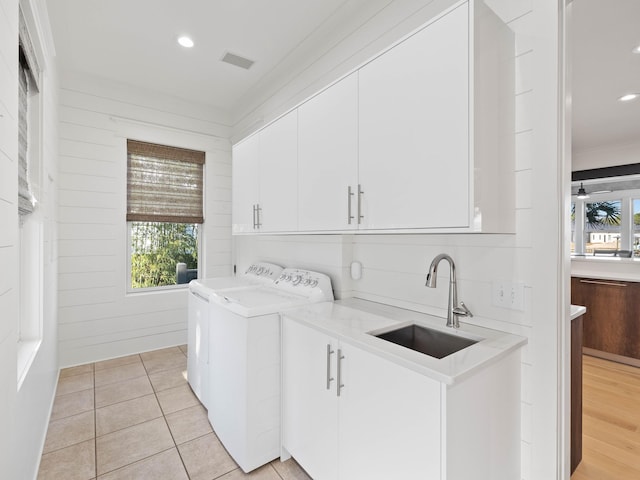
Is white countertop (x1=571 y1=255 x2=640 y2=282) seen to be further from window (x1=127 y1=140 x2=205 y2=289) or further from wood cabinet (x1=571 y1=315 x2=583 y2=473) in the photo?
window (x1=127 y1=140 x2=205 y2=289)

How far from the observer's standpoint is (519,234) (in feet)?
4.60

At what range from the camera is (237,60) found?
2916 mm

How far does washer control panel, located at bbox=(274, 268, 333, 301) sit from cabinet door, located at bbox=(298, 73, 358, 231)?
415 millimetres

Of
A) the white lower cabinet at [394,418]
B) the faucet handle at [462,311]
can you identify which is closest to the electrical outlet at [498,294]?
the faucet handle at [462,311]

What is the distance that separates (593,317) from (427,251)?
10.6 ft

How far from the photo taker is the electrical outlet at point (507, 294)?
4.56 feet

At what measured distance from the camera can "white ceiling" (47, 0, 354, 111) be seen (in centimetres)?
225

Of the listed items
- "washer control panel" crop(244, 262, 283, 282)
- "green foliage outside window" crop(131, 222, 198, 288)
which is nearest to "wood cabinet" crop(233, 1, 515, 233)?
"washer control panel" crop(244, 262, 283, 282)

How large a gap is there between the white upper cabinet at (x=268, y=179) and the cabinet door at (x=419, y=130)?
0.69 meters

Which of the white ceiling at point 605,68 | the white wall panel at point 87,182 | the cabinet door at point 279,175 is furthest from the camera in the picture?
the white wall panel at point 87,182

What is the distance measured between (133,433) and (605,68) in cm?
442

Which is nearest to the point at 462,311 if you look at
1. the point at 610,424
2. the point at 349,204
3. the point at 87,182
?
the point at 349,204

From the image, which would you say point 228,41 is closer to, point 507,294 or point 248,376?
point 248,376

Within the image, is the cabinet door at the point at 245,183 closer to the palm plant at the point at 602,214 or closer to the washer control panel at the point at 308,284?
the washer control panel at the point at 308,284
